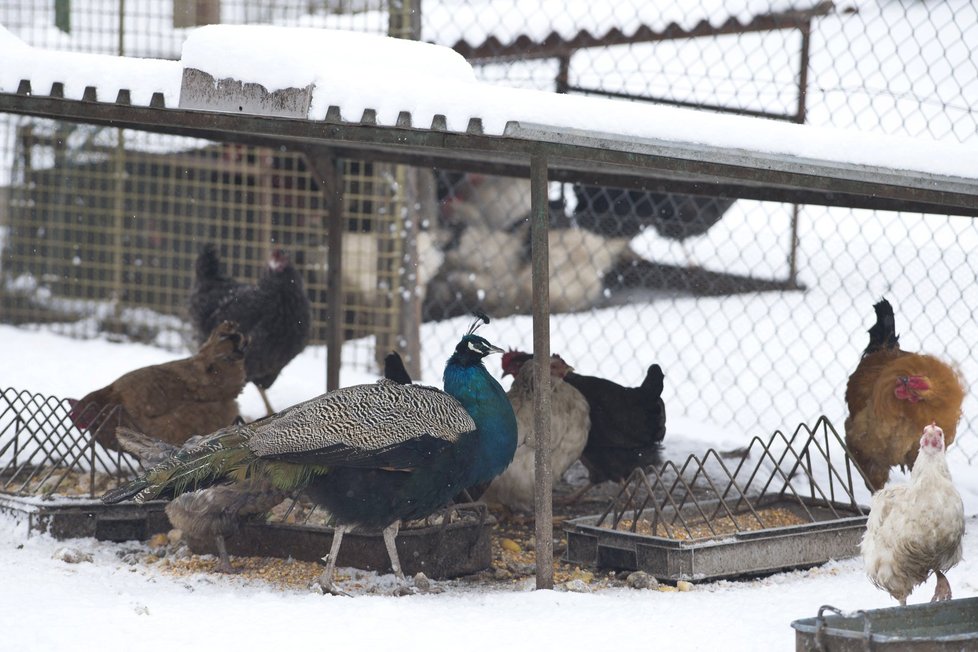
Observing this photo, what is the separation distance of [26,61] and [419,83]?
149 centimetres

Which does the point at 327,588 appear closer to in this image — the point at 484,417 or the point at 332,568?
the point at 332,568

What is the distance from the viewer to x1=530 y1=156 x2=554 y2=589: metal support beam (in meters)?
4.57

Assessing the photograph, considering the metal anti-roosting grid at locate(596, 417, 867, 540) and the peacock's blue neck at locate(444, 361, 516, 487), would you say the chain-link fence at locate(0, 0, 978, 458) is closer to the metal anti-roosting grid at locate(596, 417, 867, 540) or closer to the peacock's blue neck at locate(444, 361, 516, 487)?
the metal anti-roosting grid at locate(596, 417, 867, 540)

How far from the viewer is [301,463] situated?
448 centimetres

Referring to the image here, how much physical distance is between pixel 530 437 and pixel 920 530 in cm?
228

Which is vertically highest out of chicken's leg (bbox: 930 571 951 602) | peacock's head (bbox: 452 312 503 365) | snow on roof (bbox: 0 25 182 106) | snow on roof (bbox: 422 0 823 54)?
snow on roof (bbox: 422 0 823 54)

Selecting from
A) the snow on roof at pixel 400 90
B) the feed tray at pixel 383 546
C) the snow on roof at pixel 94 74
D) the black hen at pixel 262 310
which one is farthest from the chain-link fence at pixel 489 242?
the snow on roof at pixel 94 74

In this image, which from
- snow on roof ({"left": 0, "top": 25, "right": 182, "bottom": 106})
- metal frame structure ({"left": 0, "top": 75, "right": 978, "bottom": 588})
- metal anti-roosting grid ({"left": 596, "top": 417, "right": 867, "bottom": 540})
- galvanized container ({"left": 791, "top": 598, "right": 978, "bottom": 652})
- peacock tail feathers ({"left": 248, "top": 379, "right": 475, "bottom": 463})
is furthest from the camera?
metal anti-roosting grid ({"left": 596, "top": 417, "right": 867, "bottom": 540})

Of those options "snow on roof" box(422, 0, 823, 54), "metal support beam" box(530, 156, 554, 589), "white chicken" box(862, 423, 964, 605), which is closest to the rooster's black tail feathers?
"white chicken" box(862, 423, 964, 605)

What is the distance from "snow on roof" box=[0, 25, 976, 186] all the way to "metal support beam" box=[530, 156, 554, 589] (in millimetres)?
447

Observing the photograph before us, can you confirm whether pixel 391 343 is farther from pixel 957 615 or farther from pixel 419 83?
pixel 957 615

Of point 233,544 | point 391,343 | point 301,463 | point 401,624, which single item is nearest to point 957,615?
point 401,624

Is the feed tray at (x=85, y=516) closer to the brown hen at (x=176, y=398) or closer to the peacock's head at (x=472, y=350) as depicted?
the brown hen at (x=176, y=398)

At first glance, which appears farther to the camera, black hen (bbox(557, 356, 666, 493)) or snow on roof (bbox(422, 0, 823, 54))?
snow on roof (bbox(422, 0, 823, 54))
